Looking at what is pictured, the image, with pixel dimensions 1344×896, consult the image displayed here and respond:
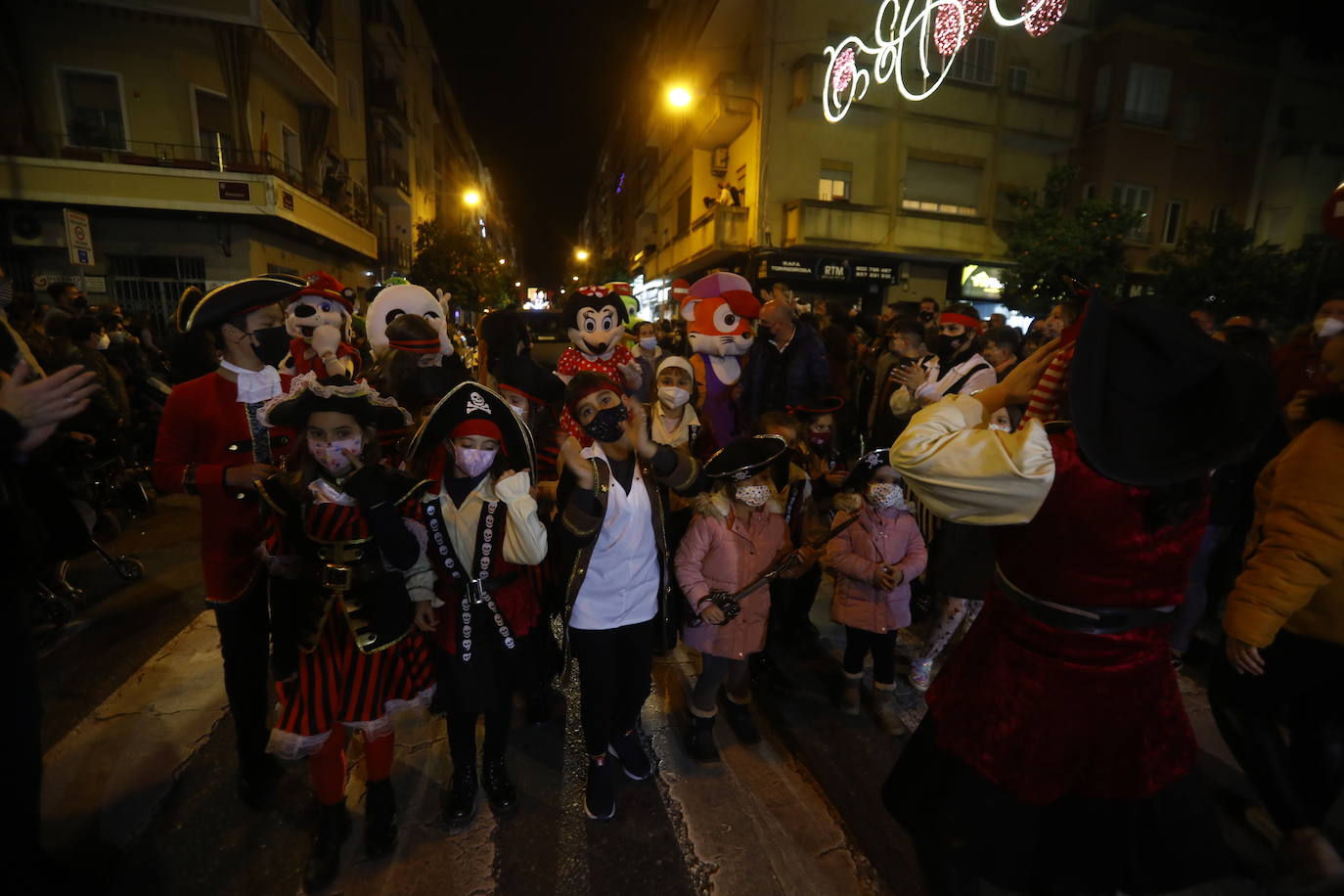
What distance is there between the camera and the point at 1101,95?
59.6 feet

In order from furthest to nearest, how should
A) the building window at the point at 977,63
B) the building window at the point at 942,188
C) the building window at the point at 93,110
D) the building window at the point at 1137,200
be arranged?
the building window at the point at 1137,200 < the building window at the point at 942,188 < the building window at the point at 977,63 < the building window at the point at 93,110

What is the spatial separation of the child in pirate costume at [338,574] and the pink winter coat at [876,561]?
6.97 feet

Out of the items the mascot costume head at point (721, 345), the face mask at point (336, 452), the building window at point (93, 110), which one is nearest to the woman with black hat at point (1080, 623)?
the face mask at point (336, 452)

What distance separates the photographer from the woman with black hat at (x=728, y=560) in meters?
3.09

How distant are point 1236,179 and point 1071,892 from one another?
25338mm

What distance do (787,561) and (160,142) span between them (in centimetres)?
1672

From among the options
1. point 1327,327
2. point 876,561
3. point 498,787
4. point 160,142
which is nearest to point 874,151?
point 1327,327

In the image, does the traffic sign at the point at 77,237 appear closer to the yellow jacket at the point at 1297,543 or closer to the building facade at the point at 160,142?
the building facade at the point at 160,142

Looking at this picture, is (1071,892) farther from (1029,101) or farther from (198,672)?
(1029,101)

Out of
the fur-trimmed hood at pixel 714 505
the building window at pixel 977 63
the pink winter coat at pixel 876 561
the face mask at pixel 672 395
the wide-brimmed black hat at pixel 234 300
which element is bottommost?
the pink winter coat at pixel 876 561

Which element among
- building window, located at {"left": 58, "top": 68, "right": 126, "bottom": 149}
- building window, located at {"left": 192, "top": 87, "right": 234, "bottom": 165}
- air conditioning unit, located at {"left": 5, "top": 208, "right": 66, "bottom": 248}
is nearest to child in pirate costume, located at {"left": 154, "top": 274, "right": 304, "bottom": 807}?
air conditioning unit, located at {"left": 5, "top": 208, "right": 66, "bottom": 248}

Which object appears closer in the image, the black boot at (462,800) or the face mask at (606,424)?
the face mask at (606,424)

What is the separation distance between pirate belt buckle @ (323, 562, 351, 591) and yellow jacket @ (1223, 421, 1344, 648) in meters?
3.12

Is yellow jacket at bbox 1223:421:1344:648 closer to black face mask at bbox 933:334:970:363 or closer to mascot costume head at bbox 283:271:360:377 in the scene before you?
mascot costume head at bbox 283:271:360:377
